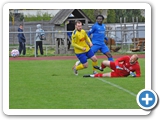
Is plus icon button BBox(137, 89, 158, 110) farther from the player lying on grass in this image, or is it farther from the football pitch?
the player lying on grass

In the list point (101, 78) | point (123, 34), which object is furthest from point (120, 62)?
point (123, 34)

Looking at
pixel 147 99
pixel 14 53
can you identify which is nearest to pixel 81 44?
pixel 147 99

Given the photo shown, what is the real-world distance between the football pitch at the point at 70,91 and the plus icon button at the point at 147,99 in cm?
94

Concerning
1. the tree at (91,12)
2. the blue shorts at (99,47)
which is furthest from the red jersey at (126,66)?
the tree at (91,12)

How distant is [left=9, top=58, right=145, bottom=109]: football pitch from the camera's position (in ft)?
36.3

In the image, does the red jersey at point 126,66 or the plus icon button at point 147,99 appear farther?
the red jersey at point 126,66

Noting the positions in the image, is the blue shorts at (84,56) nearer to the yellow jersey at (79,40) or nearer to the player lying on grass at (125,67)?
the yellow jersey at (79,40)

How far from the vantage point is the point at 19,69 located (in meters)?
19.6

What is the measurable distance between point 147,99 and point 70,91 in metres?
3.80

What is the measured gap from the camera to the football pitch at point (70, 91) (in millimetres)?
11078

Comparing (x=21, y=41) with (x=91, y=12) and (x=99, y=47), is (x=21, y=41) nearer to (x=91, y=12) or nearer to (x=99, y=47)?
(x=91, y=12)

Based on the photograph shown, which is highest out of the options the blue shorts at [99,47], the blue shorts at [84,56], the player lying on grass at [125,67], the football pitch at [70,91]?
the blue shorts at [99,47]
